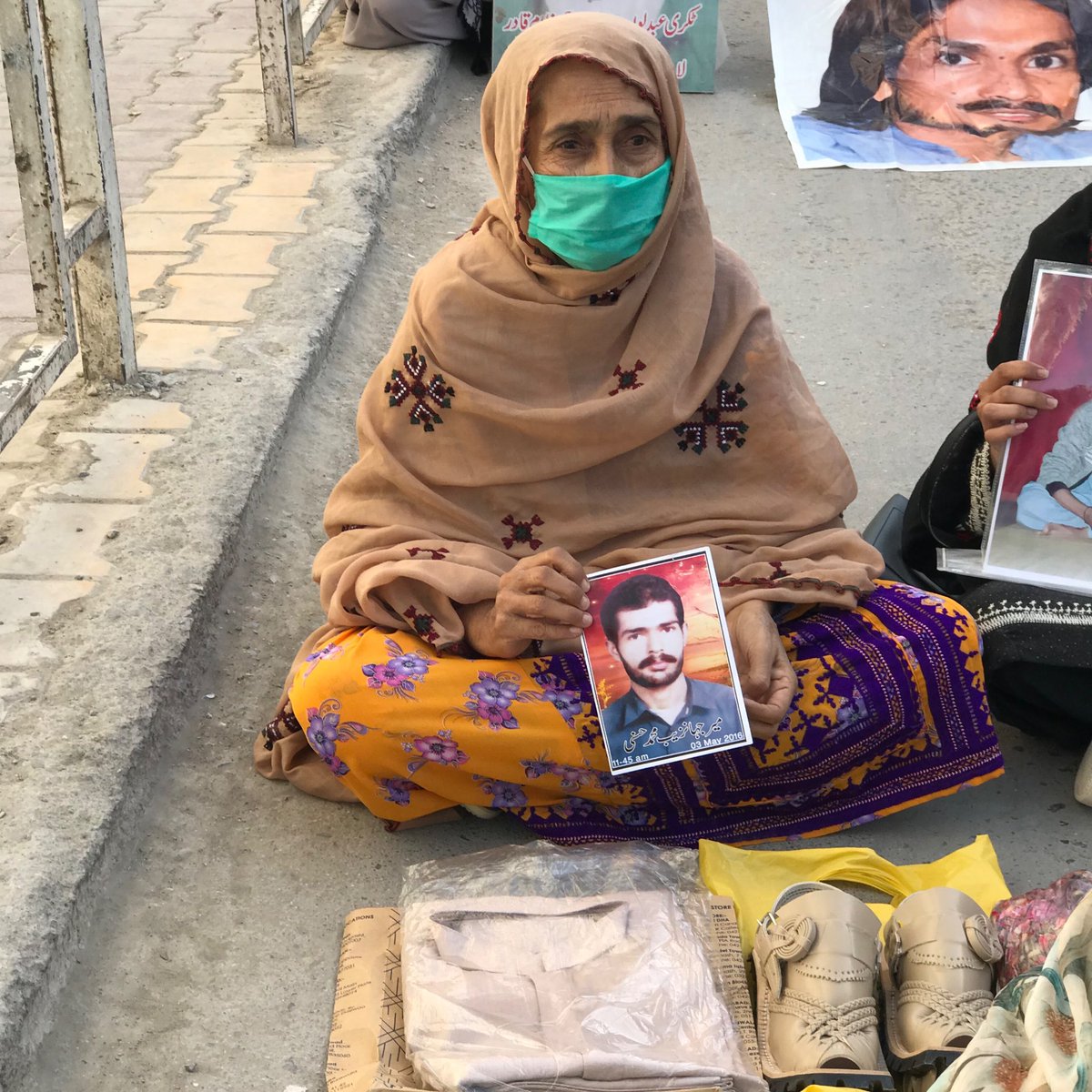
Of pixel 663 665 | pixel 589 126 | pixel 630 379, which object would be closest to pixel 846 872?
pixel 663 665

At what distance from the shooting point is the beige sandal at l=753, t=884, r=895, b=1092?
6.01ft

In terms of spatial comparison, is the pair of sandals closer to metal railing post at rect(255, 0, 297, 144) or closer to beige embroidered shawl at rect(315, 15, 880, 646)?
beige embroidered shawl at rect(315, 15, 880, 646)

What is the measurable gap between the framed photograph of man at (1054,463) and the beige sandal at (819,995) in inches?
24.9

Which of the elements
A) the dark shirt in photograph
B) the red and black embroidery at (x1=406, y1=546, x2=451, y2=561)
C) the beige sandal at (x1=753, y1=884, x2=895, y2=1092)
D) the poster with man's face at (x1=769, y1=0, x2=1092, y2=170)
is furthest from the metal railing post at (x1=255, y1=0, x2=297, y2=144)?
the beige sandal at (x1=753, y1=884, x2=895, y2=1092)

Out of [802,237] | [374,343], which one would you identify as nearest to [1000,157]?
[802,237]

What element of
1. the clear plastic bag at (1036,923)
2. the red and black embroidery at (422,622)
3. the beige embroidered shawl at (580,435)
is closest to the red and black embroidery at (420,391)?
the beige embroidered shawl at (580,435)

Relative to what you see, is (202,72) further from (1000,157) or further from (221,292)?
(1000,157)

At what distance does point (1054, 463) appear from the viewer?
→ 2260mm

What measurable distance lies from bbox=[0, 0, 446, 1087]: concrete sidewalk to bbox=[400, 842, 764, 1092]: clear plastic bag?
527mm

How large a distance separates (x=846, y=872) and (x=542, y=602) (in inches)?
26.2

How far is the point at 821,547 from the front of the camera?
2.42 metres

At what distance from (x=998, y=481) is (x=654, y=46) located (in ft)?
2.85

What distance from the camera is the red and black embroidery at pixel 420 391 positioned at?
7.86 ft

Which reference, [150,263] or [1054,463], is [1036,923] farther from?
[150,263]
